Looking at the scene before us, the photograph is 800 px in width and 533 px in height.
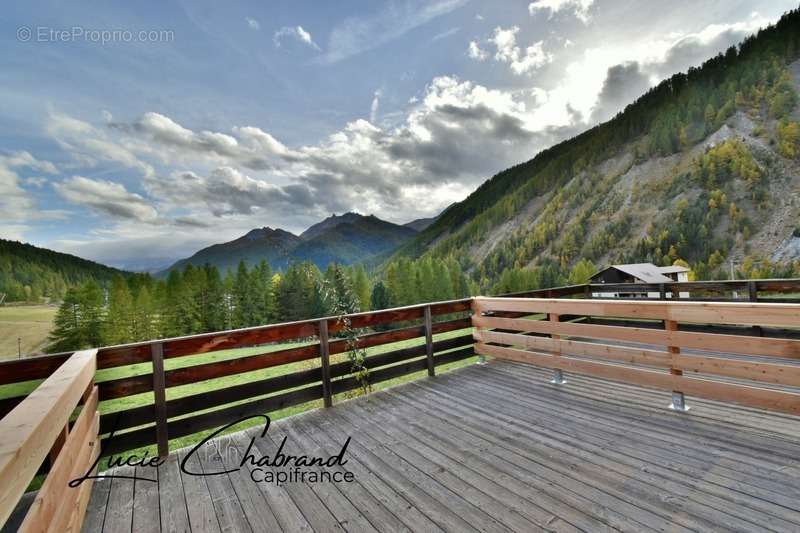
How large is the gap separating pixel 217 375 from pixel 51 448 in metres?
1.65

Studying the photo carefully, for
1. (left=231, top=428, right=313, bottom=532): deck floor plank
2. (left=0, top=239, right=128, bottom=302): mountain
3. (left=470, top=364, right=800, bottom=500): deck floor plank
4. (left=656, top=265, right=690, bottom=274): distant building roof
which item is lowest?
(left=656, top=265, right=690, bottom=274): distant building roof

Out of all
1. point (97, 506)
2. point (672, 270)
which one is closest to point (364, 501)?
point (97, 506)

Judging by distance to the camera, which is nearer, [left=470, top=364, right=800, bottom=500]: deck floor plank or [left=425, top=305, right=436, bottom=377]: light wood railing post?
[left=470, top=364, right=800, bottom=500]: deck floor plank

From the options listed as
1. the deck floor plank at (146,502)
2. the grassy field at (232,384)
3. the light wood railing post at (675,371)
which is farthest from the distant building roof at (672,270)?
the deck floor plank at (146,502)

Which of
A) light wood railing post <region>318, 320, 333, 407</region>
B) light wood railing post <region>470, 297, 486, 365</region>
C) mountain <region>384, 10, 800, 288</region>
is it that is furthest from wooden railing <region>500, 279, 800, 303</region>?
mountain <region>384, 10, 800, 288</region>

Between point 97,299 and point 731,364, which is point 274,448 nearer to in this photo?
point 731,364

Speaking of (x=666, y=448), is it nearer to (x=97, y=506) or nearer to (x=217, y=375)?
(x=217, y=375)

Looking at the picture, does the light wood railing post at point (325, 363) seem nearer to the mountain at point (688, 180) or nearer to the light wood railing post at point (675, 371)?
the light wood railing post at point (675, 371)

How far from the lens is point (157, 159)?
49.1m

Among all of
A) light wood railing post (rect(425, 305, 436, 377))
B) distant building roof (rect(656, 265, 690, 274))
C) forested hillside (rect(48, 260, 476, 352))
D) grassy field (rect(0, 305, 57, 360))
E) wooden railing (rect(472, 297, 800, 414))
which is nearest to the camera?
wooden railing (rect(472, 297, 800, 414))

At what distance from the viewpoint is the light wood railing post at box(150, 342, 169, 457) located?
3.10 meters

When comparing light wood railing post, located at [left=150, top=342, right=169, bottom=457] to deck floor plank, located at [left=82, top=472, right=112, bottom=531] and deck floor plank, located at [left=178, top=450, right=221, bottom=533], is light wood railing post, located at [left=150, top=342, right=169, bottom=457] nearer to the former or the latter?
deck floor plank, located at [left=178, top=450, right=221, bottom=533]

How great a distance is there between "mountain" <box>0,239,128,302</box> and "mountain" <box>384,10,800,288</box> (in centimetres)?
7528

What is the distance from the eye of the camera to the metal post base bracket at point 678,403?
3.32 metres
